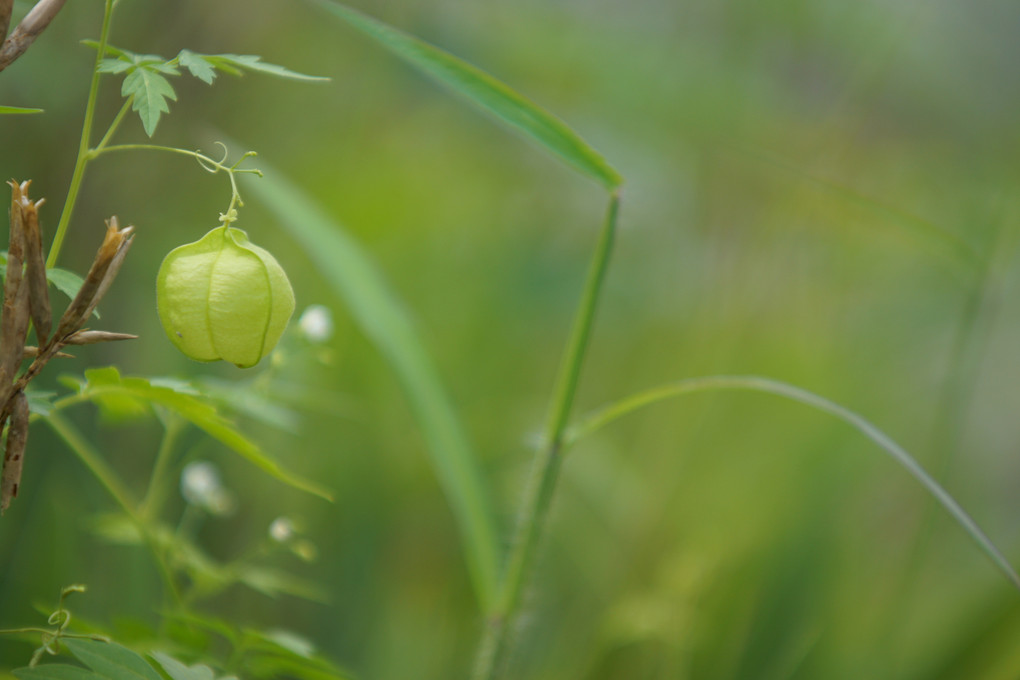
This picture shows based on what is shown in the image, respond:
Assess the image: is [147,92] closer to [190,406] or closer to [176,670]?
[190,406]

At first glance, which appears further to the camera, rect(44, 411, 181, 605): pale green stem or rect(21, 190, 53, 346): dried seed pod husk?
rect(44, 411, 181, 605): pale green stem

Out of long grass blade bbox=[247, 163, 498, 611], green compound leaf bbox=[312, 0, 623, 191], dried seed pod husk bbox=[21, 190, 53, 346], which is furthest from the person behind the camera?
long grass blade bbox=[247, 163, 498, 611]

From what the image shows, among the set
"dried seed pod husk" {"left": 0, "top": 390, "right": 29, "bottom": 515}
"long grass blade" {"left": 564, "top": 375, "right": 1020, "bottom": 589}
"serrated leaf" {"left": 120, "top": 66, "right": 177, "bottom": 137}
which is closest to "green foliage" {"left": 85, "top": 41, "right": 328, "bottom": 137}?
"serrated leaf" {"left": 120, "top": 66, "right": 177, "bottom": 137}

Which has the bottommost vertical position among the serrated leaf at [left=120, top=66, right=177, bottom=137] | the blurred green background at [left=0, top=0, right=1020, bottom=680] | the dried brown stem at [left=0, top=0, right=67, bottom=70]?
the blurred green background at [left=0, top=0, right=1020, bottom=680]

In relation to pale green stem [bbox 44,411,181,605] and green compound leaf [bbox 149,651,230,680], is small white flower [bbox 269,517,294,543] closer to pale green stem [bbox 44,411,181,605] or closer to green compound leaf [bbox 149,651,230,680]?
pale green stem [bbox 44,411,181,605]

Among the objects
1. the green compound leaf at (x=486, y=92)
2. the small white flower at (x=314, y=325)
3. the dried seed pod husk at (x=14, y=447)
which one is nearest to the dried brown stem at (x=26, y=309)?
the dried seed pod husk at (x=14, y=447)

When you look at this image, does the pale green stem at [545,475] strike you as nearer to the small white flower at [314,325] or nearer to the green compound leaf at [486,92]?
the green compound leaf at [486,92]

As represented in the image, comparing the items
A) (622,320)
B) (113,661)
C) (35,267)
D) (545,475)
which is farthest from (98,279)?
(622,320)
